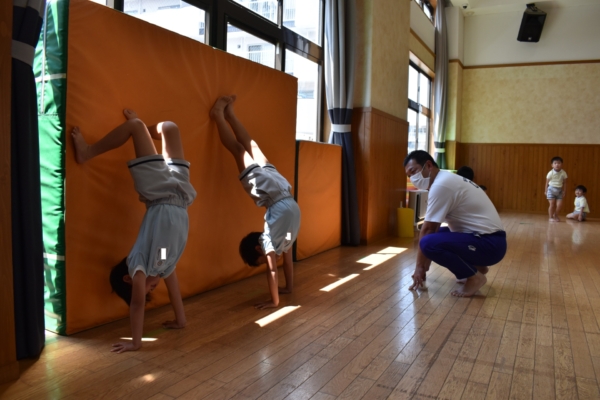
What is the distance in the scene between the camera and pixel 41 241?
89.7 inches

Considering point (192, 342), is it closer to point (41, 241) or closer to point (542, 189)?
point (41, 241)

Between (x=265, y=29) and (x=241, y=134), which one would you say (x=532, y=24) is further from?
(x=241, y=134)

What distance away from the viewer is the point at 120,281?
2.58 metres

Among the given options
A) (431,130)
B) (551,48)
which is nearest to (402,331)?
(431,130)

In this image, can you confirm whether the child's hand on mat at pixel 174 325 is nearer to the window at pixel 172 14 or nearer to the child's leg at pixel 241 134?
the child's leg at pixel 241 134

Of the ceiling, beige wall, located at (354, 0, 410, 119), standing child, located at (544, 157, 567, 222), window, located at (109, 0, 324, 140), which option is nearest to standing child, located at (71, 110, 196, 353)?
window, located at (109, 0, 324, 140)

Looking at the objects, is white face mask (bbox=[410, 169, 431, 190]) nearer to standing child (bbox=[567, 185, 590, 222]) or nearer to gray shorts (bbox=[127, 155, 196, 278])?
gray shorts (bbox=[127, 155, 196, 278])

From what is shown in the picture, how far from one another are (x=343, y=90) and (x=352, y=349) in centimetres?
379

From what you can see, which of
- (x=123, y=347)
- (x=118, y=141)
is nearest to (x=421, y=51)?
(x=118, y=141)

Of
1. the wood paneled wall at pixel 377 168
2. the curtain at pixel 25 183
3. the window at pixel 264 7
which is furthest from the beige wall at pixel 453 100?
the curtain at pixel 25 183

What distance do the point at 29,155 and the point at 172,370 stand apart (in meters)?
1.16

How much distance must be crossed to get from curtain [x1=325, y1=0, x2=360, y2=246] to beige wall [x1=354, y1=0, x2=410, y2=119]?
17 cm

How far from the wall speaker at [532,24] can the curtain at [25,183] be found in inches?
420

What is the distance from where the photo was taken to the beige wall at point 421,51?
8641 millimetres
